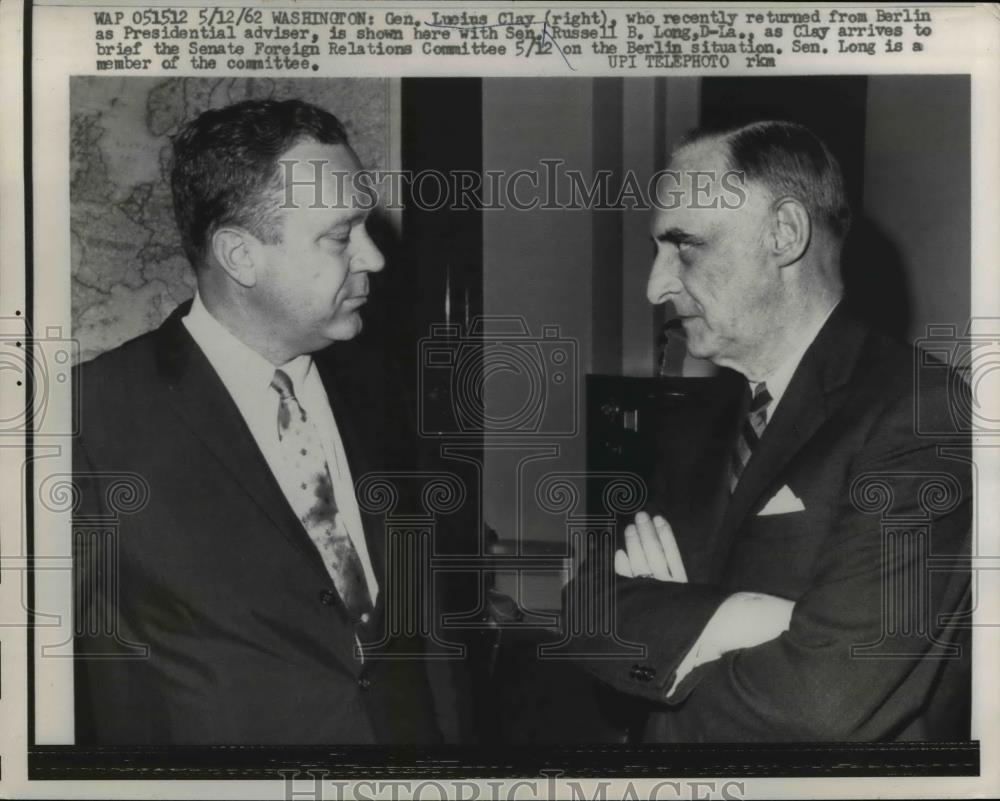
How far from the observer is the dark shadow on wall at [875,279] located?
1810 millimetres

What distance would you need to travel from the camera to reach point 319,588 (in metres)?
1.80

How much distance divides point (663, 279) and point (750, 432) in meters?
0.31

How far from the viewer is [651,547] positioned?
1.83 meters

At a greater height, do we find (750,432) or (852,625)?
(750,432)

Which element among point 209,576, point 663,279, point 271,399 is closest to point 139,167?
point 271,399

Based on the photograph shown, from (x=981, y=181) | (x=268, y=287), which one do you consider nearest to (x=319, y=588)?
(x=268, y=287)

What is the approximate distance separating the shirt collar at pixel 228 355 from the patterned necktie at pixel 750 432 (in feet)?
2.73

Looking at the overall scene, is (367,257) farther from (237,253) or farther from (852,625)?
(852,625)

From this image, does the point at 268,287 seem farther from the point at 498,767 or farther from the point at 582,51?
the point at 498,767

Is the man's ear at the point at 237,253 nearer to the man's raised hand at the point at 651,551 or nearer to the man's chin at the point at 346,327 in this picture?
the man's chin at the point at 346,327

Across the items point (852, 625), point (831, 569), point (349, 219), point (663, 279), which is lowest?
point (852, 625)

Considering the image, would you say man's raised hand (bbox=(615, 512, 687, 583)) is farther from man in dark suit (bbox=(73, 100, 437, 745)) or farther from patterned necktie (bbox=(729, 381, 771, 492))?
man in dark suit (bbox=(73, 100, 437, 745))

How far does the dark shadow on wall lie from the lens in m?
1.81

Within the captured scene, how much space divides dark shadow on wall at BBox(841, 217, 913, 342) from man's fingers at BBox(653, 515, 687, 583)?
507 millimetres
